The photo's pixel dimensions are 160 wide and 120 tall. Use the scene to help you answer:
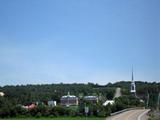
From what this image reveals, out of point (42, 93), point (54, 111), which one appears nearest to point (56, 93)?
point (42, 93)

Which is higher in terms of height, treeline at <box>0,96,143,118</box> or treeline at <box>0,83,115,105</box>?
treeline at <box>0,83,115,105</box>

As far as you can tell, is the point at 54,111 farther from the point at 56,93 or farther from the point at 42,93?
the point at 56,93

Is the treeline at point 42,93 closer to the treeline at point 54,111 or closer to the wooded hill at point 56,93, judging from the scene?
the wooded hill at point 56,93

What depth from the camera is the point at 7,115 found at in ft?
219

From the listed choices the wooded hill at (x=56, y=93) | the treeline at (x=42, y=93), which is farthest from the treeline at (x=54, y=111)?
the treeline at (x=42, y=93)

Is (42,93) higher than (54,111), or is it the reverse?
(42,93)

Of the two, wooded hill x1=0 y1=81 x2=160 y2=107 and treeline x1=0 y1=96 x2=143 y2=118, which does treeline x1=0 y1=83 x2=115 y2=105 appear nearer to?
wooded hill x1=0 y1=81 x2=160 y2=107

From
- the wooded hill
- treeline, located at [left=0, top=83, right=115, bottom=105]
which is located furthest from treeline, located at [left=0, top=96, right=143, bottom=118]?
treeline, located at [left=0, top=83, right=115, bottom=105]

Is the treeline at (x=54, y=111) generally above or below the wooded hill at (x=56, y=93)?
below

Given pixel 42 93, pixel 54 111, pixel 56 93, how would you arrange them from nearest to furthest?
pixel 54 111 < pixel 42 93 < pixel 56 93

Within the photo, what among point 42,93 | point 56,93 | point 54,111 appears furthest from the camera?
point 56,93

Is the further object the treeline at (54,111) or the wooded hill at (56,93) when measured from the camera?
the wooded hill at (56,93)

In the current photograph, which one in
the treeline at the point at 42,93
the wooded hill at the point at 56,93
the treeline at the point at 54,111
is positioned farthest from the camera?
the treeline at the point at 42,93

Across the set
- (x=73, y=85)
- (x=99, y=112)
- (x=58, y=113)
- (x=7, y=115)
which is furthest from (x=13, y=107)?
(x=73, y=85)
